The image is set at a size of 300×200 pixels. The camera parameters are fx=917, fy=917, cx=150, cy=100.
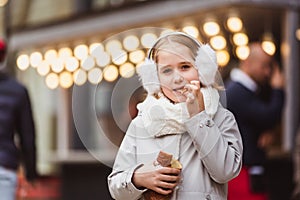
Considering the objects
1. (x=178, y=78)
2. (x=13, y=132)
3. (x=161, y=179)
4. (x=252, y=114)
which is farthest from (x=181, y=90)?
(x=252, y=114)

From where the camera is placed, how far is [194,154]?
398cm

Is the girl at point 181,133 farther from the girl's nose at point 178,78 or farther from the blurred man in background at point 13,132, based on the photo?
the blurred man in background at point 13,132

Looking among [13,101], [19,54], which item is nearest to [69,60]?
[19,54]

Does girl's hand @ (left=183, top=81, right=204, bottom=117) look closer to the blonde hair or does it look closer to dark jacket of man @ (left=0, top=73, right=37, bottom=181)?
the blonde hair

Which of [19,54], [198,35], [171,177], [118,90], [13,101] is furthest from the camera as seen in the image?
[19,54]

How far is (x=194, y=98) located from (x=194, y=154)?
262mm

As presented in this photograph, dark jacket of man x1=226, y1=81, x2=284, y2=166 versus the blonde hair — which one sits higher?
the blonde hair

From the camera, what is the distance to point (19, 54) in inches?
481

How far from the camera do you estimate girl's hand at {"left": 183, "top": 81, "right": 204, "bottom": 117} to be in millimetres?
3869

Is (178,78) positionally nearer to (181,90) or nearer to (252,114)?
(181,90)

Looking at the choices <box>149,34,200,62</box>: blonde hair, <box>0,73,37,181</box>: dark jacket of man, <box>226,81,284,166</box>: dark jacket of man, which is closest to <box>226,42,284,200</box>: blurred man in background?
<box>226,81,284,166</box>: dark jacket of man

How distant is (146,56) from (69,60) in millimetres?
7214

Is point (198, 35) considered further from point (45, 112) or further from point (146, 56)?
point (146, 56)

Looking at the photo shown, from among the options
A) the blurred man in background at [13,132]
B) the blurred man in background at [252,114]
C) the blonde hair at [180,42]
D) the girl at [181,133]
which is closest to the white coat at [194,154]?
the girl at [181,133]
